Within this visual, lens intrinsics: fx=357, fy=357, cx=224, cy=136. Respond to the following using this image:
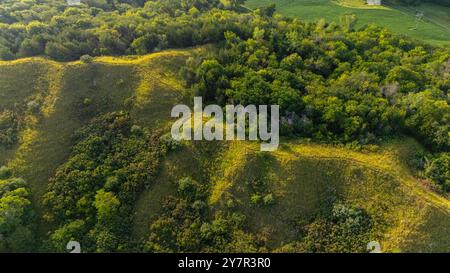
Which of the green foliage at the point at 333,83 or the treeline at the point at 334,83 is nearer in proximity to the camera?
the treeline at the point at 334,83

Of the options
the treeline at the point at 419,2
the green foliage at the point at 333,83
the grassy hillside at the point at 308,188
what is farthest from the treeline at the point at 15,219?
the treeline at the point at 419,2

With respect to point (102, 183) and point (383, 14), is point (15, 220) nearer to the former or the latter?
point (102, 183)

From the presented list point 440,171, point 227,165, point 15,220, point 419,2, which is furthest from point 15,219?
point 419,2

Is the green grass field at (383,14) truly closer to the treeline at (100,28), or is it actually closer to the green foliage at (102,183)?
the treeline at (100,28)

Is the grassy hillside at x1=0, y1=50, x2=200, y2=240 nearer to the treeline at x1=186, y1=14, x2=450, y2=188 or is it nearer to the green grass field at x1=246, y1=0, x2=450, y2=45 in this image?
the treeline at x1=186, y1=14, x2=450, y2=188
